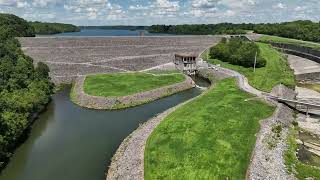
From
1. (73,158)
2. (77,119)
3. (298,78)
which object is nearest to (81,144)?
(73,158)

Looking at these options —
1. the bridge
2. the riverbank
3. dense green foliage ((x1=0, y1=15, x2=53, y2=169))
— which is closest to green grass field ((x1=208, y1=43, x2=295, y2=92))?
the bridge

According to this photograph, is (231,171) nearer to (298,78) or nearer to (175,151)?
(175,151)

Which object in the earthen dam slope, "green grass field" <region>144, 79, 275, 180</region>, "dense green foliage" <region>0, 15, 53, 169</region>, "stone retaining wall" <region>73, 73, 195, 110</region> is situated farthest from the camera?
the earthen dam slope

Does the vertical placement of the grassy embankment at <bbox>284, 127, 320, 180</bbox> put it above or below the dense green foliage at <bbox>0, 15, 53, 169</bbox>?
below

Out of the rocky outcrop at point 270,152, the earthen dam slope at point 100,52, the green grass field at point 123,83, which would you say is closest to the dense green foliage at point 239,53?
the earthen dam slope at point 100,52

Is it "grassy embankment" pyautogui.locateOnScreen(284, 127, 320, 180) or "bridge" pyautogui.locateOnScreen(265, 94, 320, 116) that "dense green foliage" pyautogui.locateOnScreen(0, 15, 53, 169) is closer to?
"grassy embankment" pyautogui.locateOnScreen(284, 127, 320, 180)

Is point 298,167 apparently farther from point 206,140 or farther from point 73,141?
point 73,141
